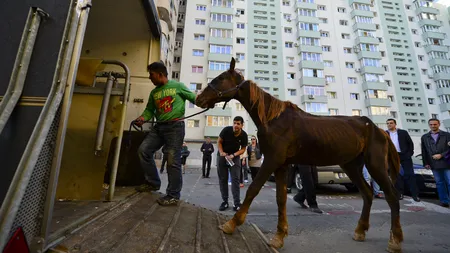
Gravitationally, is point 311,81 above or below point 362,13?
A: below

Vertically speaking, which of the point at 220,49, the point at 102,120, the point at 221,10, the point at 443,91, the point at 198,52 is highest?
the point at 221,10

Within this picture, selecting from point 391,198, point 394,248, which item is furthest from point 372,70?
point 394,248

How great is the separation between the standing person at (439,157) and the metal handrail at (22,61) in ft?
25.4

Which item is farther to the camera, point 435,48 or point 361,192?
point 435,48

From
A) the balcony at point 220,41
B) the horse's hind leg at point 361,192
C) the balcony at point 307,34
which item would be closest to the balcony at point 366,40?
the balcony at point 307,34

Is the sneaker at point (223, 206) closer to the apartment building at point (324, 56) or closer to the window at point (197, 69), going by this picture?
the apartment building at point (324, 56)

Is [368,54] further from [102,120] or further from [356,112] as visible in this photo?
[102,120]

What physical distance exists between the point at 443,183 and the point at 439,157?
68 cm

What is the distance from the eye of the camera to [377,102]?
3162cm

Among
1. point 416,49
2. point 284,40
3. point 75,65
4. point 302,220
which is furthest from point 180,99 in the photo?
point 416,49

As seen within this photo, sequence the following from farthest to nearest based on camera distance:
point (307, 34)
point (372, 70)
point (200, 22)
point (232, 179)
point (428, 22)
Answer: point (428, 22) < point (307, 34) < point (200, 22) < point (372, 70) < point (232, 179)

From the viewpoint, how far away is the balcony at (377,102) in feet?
103

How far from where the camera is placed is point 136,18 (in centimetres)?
379

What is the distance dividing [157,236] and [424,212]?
545cm
